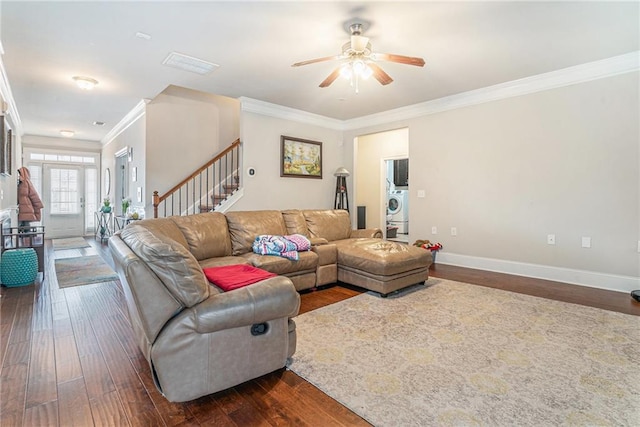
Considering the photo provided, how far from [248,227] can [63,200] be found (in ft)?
25.2

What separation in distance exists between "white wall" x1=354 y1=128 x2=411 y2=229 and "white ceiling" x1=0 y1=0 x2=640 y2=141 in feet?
8.15

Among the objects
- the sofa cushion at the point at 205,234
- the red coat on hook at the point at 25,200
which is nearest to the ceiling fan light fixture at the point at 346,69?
the sofa cushion at the point at 205,234

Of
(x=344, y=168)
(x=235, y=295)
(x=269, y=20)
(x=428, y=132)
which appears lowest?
(x=235, y=295)

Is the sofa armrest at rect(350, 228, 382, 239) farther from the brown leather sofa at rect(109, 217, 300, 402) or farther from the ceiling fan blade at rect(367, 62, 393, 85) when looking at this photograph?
the brown leather sofa at rect(109, 217, 300, 402)

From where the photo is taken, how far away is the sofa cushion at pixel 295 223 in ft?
14.2

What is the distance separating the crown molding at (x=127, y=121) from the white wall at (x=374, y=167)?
4395 millimetres

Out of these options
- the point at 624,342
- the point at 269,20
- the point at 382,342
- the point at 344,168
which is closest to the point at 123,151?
the point at 344,168

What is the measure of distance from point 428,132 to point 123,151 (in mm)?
5964

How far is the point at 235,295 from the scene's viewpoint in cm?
180

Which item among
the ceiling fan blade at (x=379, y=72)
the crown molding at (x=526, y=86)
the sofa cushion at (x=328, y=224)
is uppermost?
the crown molding at (x=526, y=86)

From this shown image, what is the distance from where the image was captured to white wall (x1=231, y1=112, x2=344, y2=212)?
547 centimetres

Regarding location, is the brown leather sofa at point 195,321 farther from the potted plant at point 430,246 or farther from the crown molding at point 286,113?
the crown molding at point 286,113

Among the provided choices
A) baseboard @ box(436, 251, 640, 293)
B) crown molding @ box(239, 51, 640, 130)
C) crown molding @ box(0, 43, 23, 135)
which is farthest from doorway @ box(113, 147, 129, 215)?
baseboard @ box(436, 251, 640, 293)

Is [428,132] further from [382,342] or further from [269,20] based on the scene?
[382,342]
